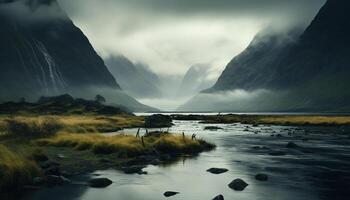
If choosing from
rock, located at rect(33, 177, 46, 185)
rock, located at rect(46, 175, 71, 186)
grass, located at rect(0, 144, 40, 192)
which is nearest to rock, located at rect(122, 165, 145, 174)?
rock, located at rect(46, 175, 71, 186)

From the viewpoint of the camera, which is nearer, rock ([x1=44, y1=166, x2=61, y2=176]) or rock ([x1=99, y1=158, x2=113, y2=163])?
rock ([x1=44, y1=166, x2=61, y2=176])

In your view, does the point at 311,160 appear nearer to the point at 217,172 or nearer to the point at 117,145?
the point at 217,172

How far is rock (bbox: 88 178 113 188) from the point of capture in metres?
34.0

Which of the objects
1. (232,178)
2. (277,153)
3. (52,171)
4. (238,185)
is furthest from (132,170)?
(277,153)

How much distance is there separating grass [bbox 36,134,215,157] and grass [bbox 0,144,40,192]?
691 inches

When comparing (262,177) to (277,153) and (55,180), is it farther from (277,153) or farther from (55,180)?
(277,153)

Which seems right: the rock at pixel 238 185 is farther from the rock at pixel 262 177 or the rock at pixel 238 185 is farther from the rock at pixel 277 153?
the rock at pixel 277 153

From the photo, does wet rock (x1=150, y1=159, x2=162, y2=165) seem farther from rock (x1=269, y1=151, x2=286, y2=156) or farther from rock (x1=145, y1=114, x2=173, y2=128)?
rock (x1=145, y1=114, x2=173, y2=128)

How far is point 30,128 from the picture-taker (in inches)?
2689

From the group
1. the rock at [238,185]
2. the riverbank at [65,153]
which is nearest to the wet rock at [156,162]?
the riverbank at [65,153]

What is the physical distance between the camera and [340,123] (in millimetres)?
137625

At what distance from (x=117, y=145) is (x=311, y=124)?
111 meters

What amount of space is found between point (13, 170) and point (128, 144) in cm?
2363

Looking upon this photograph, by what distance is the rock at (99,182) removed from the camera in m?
34.0
